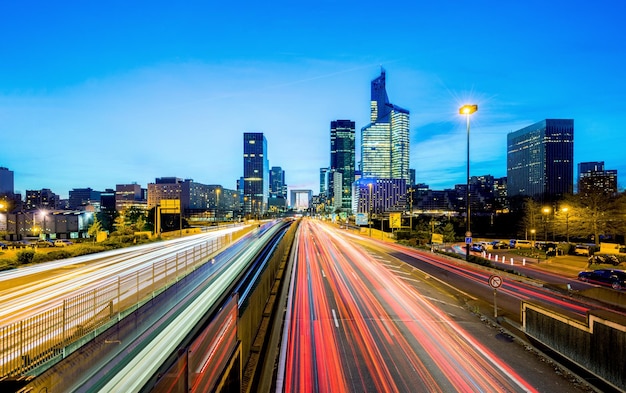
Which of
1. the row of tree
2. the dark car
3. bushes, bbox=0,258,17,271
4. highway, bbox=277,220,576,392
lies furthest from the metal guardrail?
the row of tree

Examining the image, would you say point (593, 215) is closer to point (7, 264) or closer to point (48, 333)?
point (48, 333)

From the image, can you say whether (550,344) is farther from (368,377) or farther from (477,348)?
(368,377)

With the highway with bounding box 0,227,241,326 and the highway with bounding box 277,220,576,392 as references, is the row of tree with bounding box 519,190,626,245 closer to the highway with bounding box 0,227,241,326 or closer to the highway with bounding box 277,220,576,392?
the highway with bounding box 277,220,576,392

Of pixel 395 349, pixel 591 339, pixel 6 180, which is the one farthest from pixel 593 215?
pixel 6 180

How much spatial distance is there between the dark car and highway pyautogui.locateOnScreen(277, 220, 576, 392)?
533 inches

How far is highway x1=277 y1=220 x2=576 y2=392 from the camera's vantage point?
334 inches

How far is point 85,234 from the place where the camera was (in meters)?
81.2

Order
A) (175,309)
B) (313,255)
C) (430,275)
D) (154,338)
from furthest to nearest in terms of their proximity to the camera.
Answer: (313,255)
(430,275)
(175,309)
(154,338)

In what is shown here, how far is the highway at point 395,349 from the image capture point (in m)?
8.48

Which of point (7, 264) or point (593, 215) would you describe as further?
point (593, 215)

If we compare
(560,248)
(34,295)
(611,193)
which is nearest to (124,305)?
(34,295)

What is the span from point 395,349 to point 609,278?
68.4ft

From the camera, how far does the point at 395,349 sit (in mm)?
10602

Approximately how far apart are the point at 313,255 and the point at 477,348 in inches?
980
